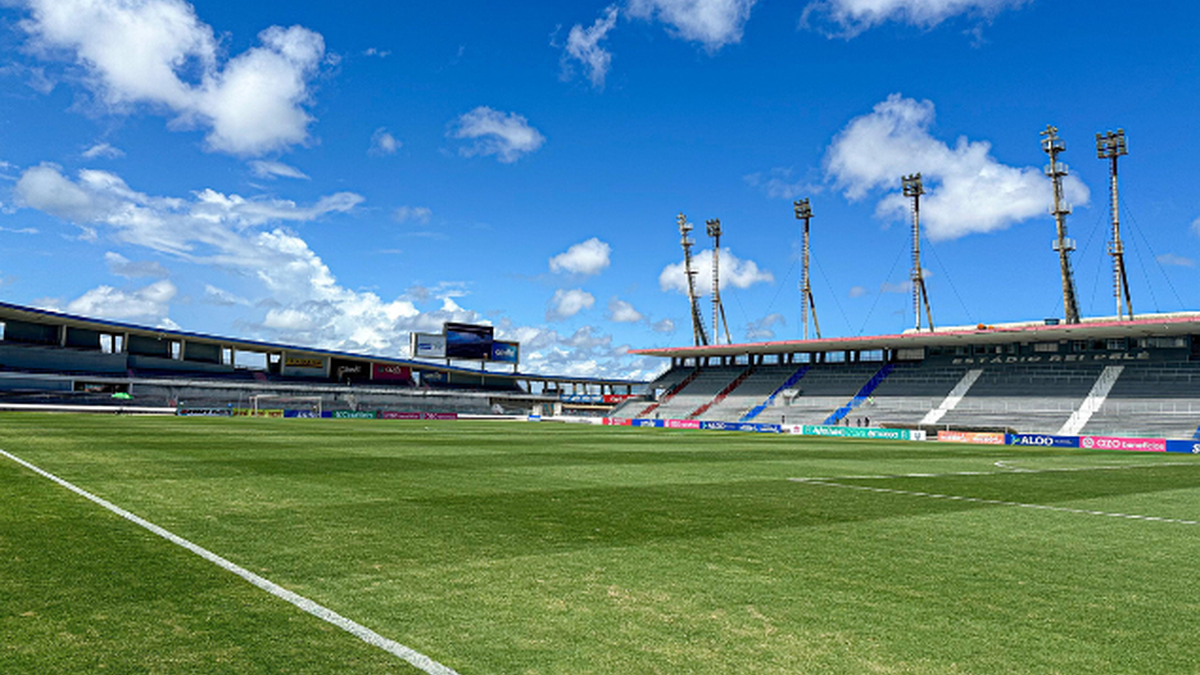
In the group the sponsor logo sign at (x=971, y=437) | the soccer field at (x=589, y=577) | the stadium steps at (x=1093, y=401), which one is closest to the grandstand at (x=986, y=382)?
the stadium steps at (x=1093, y=401)

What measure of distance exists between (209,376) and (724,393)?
176 feet

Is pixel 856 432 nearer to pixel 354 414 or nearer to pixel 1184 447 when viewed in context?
pixel 1184 447

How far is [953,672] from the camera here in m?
4.54

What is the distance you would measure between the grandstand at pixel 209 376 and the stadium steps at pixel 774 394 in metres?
34.0

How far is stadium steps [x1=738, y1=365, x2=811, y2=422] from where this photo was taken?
204ft

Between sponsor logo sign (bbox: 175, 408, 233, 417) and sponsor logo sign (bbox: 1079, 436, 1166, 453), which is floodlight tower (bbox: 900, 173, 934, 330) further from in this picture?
sponsor logo sign (bbox: 175, 408, 233, 417)

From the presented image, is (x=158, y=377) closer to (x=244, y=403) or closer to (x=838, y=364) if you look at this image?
(x=244, y=403)

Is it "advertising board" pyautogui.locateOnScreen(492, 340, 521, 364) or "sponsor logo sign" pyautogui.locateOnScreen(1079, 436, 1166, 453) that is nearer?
"sponsor logo sign" pyautogui.locateOnScreen(1079, 436, 1166, 453)

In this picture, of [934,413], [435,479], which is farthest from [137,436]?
[934,413]

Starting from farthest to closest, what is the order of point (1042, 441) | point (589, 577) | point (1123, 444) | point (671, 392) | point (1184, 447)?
point (671, 392) < point (1042, 441) < point (1123, 444) < point (1184, 447) < point (589, 577)

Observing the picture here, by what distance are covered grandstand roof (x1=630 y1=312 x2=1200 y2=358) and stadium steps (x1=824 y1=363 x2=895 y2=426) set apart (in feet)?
7.11

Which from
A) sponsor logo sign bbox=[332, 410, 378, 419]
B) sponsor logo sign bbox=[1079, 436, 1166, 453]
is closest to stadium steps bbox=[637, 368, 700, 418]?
sponsor logo sign bbox=[332, 410, 378, 419]

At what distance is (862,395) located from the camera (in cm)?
5869

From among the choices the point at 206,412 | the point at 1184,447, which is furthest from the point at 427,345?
the point at 1184,447
